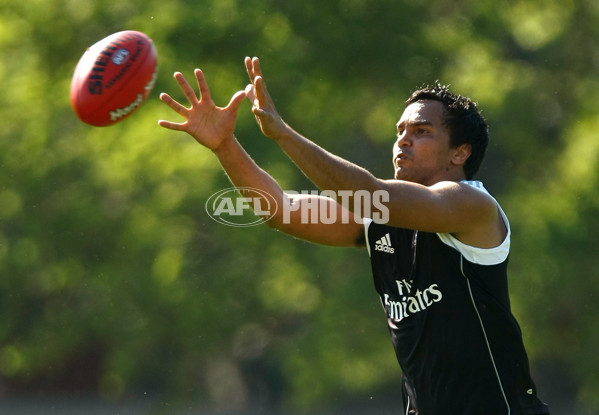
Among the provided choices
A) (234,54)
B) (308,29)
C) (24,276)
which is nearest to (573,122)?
(308,29)

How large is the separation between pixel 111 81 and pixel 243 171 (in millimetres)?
792

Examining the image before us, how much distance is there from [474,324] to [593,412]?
734 cm

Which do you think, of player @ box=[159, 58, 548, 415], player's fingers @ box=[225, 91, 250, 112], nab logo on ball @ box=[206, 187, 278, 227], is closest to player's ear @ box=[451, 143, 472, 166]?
player @ box=[159, 58, 548, 415]

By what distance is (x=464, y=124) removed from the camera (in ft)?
15.7

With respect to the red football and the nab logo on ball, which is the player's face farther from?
the nab logo on ball

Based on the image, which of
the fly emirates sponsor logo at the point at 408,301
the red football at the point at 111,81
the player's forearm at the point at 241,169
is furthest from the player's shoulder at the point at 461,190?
the red football at the point at 111,81

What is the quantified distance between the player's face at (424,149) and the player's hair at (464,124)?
0.04 metres

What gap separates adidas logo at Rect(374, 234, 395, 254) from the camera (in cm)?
466

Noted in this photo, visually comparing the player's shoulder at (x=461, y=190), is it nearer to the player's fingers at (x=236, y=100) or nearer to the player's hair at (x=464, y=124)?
the player's hair at (x=464, y=124)

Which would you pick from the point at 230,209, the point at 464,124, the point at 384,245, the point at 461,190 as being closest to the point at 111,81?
the point at 384,245

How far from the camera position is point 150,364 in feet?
36.9

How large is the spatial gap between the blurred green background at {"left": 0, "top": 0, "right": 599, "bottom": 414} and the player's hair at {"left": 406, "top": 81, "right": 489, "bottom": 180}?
18.9 ft

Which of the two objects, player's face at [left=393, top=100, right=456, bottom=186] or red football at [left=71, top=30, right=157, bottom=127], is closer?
player's face at [left=393, top=100, right=456, bottom=186]

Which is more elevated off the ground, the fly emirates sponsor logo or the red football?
the fly emirates sponsor logo
